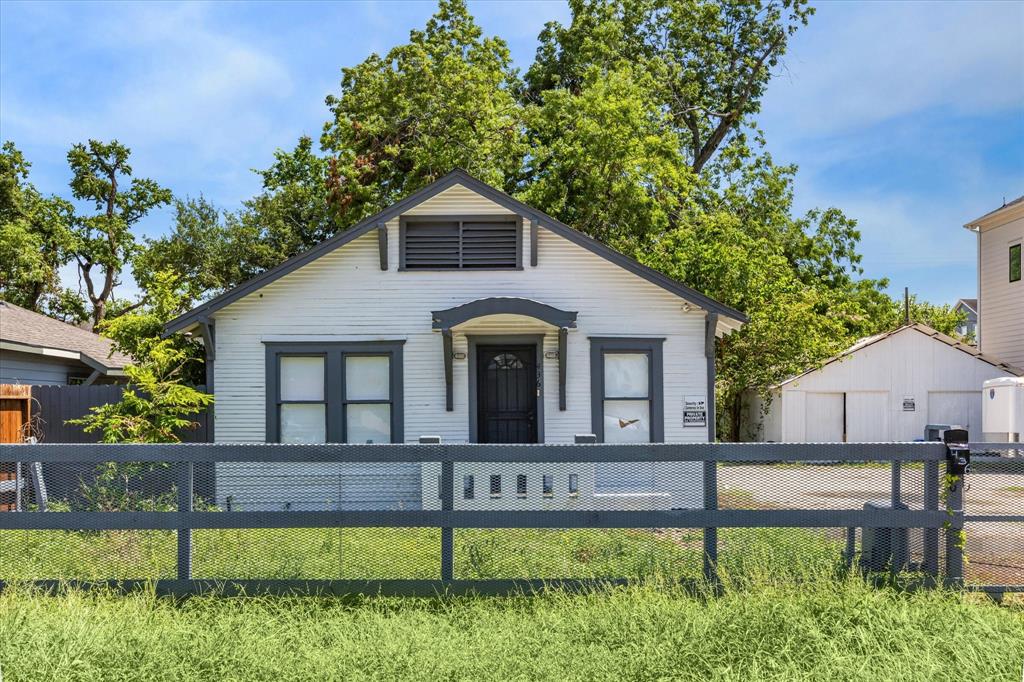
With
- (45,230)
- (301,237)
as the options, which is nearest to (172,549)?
(301,237)

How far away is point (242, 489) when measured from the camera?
5738mm

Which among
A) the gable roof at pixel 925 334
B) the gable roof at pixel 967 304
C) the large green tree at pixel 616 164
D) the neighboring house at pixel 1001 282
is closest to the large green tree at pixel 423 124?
the large green tree at pixel 616 164

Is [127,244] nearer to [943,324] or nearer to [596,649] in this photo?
[596,649]

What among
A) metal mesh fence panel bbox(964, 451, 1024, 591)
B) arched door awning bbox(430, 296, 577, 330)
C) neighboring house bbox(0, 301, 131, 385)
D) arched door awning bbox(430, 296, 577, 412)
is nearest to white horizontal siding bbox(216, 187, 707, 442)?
arched door awning bbox(430, 296, 577, 412)

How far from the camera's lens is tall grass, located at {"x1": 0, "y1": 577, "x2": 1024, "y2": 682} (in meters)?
3.94

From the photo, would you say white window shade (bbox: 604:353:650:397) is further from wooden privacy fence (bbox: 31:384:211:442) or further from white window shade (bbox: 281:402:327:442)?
wooden privacy fence (bbox: 31:384:211:442)

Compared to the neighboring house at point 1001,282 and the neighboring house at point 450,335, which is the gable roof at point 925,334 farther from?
the neighboring house at point 450,335

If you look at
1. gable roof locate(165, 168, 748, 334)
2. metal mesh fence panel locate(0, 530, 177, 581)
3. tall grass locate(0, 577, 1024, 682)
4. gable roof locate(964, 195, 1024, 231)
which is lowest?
tall grass locate(0, 577, 1024, 682)

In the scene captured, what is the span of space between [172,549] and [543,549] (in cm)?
254

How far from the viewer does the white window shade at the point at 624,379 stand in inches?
451

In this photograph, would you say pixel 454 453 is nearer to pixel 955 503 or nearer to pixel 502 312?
pixel 955 503

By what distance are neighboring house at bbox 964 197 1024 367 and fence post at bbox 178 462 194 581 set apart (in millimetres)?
20747

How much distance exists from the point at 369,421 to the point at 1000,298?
18117 mm

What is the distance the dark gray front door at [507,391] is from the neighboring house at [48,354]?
253 inches
